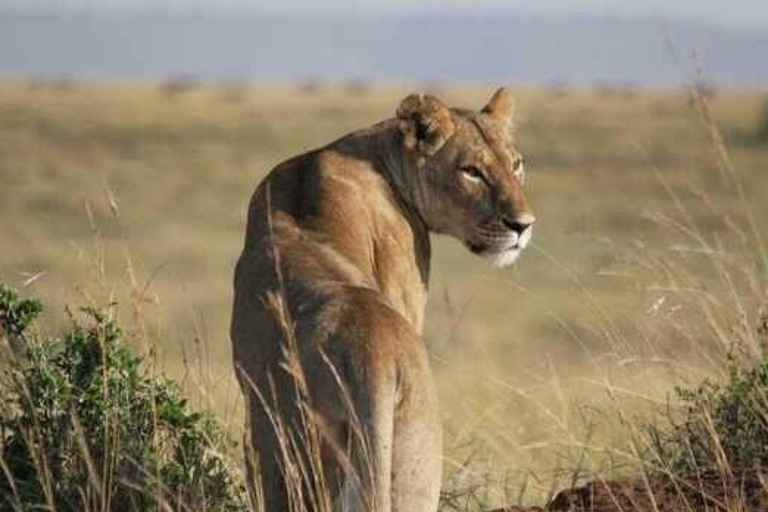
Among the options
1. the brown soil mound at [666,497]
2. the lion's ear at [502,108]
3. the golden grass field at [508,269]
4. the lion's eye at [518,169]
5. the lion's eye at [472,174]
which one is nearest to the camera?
the brown soil mound at [666,497]

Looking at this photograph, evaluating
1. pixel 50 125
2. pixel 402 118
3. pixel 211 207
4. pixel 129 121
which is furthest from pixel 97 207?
pixel 402 118

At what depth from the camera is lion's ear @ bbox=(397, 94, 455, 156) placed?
6973 millimetres

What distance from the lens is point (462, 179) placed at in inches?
274

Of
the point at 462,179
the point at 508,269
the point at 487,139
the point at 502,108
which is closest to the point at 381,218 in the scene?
the point at 462,179

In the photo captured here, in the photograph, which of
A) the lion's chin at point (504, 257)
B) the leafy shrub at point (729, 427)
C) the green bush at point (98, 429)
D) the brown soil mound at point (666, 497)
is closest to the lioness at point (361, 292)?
the lion's chin at point (504, 257)

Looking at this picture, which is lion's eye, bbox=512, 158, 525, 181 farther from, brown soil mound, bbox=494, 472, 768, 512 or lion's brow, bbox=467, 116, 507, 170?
brown soil mound, bbox=494, 472, 768, 512

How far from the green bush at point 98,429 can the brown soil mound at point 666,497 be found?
1.15 m

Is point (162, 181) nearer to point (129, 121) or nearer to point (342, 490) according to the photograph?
point (129, 121)

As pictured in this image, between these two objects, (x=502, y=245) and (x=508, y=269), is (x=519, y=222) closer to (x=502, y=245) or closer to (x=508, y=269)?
(x=502, y=245)

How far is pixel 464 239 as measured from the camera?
7.03m

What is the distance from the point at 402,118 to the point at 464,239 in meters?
0.52

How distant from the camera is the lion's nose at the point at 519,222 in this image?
22.3 ft

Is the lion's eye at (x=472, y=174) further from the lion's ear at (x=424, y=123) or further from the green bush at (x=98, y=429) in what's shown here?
the green bush at (x=98, y=429)

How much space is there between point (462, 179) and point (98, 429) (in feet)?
5.45
